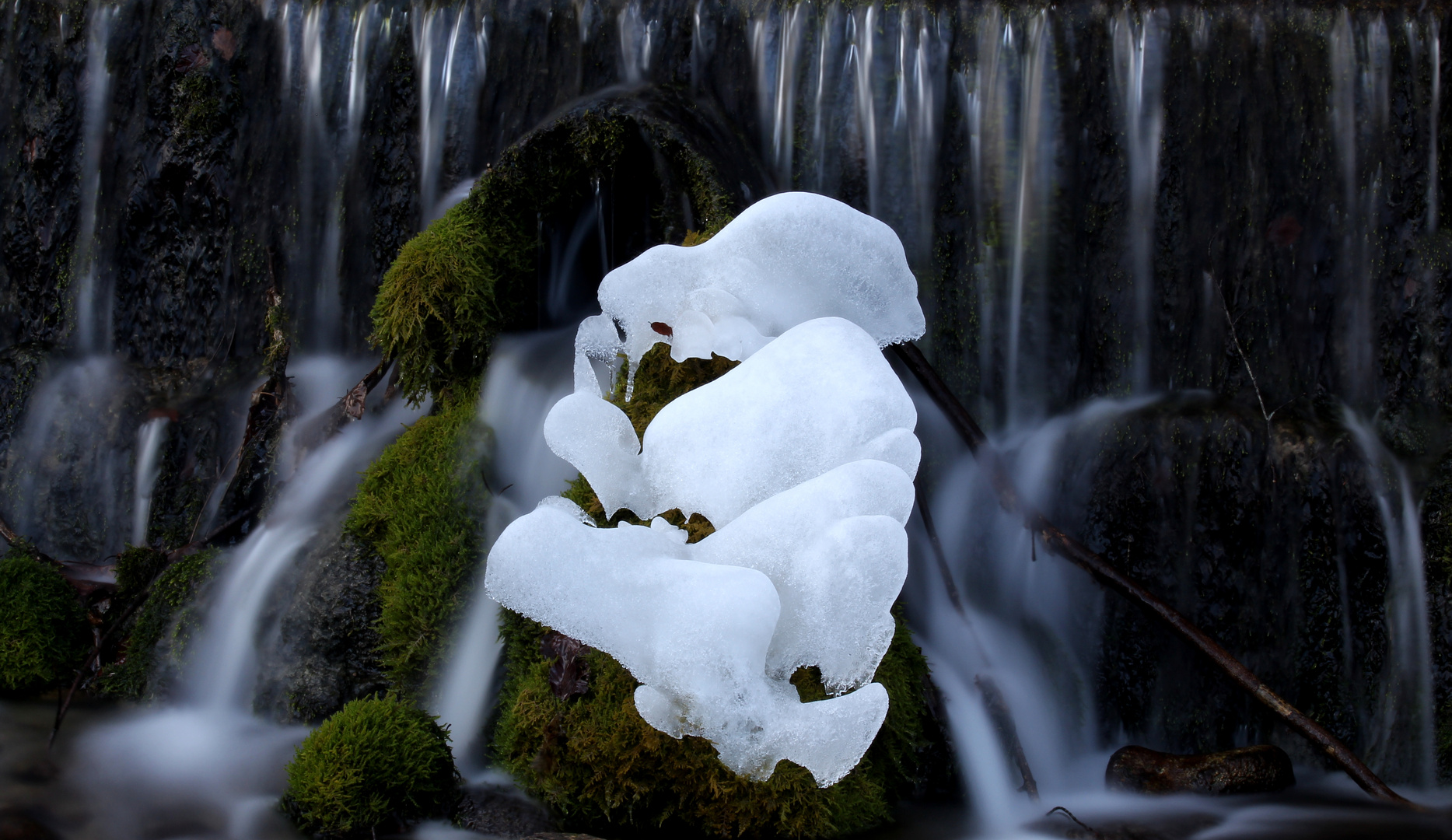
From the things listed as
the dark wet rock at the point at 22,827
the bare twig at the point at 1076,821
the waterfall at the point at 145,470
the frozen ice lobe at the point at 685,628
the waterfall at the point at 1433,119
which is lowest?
the bare twig at the point at 1076,821

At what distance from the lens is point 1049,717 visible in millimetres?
4832

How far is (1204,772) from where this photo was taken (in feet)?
14.3

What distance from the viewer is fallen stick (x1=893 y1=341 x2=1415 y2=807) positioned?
4277mm

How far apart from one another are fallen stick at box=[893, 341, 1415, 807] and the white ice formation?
1780 millimetres

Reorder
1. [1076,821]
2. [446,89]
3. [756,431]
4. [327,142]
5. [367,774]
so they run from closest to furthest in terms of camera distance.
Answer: [756,431]
[367,774]
[1076,821]
[446,89]
[327,142]

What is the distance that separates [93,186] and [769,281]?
686cm

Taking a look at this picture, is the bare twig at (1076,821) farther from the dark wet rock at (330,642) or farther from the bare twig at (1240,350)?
the bare twig at (1240,350)

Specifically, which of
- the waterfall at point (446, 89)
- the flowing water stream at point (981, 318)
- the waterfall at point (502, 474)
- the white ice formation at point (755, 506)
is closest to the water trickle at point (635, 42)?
the flowing water stream at point (981, 318)

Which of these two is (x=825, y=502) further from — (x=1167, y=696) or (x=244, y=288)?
(x=244, y=288)

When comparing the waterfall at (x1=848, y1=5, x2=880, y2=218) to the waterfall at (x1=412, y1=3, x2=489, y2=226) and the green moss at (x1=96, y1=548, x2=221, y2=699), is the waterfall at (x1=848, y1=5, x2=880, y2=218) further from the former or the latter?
the green moss at (x1=96, y1=548, x2=221, y2=699)

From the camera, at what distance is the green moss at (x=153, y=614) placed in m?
4.98

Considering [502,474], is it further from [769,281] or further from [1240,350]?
[1240,350]

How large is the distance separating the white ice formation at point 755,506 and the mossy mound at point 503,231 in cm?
206

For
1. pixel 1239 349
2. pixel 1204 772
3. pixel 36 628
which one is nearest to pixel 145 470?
pixel 36 628
